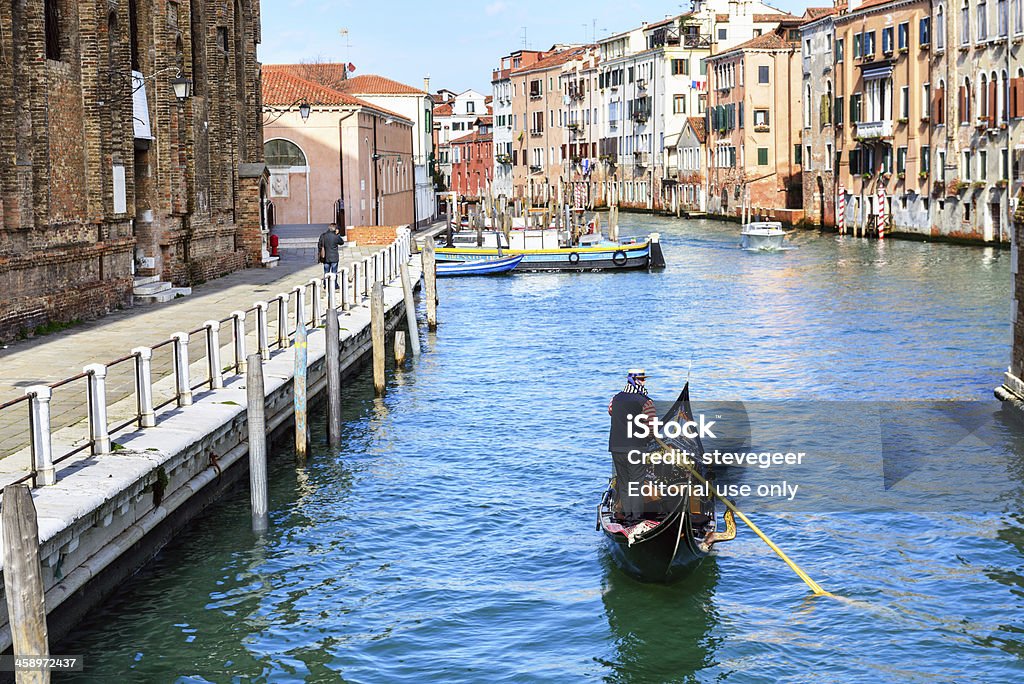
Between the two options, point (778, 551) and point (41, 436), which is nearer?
point (41, 436)

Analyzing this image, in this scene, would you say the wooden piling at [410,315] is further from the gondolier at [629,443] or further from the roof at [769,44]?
the roof at [769,44]

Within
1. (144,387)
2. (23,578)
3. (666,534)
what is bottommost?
(666,534)

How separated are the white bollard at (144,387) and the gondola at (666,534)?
438 cm

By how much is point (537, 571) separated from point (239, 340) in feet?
19.1

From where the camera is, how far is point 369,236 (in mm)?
46031

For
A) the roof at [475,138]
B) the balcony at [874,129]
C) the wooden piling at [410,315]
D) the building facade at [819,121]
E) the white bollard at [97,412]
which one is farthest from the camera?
the roof at [475,138]

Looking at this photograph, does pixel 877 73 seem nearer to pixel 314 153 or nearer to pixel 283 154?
pixel 314 153

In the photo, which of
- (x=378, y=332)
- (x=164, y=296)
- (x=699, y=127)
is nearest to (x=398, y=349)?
(x=378, y=332)

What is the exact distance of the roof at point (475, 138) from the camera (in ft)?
432

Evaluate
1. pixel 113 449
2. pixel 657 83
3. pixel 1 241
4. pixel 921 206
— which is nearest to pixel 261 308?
pixel 1 241

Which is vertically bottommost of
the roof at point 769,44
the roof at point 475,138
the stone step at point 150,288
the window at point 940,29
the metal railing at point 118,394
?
the metal railing at point 118,394

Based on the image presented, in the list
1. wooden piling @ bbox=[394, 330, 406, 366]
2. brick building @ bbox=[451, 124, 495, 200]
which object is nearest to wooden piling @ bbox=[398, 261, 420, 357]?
wooden piling @ bbox=[394, 330, 406, 366]

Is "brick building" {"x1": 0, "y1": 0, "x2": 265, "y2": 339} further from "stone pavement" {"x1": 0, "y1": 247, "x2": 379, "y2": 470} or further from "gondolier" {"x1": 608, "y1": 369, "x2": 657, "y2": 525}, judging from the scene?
"gondolier" {"x1": 608, "y1": 369, "x2": 657, "y2": 525}

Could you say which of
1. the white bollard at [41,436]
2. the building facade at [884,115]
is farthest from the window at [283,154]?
the white bollard at [41,436]
